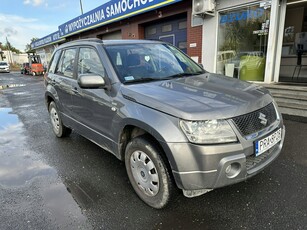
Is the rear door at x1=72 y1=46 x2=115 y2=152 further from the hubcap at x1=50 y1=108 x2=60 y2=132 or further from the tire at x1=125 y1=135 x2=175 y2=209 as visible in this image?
the hubcap at x1=50 y1=108 x2=60 y2=132

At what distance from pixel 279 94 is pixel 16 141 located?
6.27m

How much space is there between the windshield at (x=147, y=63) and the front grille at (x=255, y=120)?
3.89 feet

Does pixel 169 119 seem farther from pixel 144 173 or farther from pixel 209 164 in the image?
pixel 144 173

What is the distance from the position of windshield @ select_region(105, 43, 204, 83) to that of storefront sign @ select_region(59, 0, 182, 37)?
19.2 feet

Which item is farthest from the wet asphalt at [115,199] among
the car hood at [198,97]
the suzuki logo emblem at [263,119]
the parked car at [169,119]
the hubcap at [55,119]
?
the car hood at [198,97]

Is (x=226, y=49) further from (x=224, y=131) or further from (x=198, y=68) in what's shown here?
(x=224, y=131)

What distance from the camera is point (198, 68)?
366cm

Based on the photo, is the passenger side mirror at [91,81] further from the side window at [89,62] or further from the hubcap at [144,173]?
the hubcap at [144,173]

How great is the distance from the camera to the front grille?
6.99 feet

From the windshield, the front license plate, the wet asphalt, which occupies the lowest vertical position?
the wet asphalt

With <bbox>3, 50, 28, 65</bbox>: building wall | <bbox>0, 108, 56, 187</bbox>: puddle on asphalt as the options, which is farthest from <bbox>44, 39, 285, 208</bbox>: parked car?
<bbox>3, 50, 28, 65</bbox>: building wall

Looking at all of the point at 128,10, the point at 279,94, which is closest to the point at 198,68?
the point at 279,94

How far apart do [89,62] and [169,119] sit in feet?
6.05

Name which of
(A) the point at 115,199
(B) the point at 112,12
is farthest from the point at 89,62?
(B) the point at 112,12
